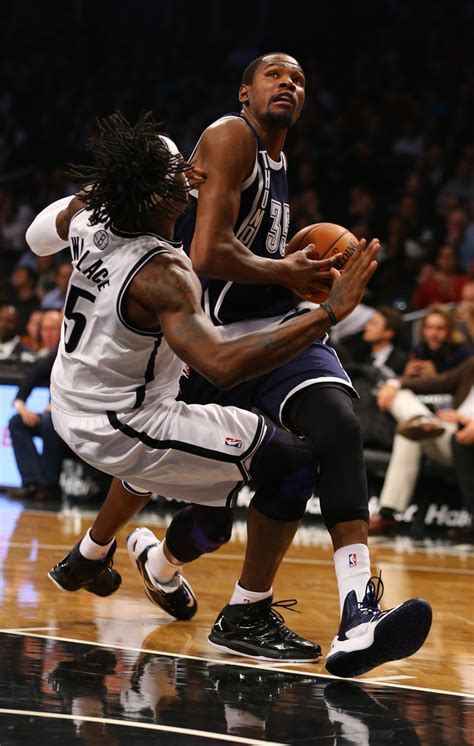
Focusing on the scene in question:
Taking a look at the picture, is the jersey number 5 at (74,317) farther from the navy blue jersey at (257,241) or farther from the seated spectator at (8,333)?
the seated spectator at (8,333)

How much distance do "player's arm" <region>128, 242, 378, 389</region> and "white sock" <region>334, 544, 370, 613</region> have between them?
67cm

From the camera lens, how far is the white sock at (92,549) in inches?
172

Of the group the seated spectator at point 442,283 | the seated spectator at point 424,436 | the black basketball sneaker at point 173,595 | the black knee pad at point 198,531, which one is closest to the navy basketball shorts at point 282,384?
the black knee pad at point 198,531

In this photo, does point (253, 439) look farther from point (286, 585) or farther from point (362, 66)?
point (362, 66)

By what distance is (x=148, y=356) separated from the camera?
3592 millimetres

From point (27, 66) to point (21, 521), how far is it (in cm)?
1064

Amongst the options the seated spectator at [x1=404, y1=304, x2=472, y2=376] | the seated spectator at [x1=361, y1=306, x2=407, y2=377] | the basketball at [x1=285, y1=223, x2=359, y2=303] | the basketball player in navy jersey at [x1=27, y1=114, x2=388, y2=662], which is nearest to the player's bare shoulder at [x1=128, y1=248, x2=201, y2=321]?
the basketball player in navy jersey at [x1=27, y1=114, x2=388, y2=662]

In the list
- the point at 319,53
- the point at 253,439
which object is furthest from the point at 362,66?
the point at 253,439

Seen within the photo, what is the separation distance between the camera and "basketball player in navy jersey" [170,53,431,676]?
11.4 ft

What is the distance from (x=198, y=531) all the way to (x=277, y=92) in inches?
60.6

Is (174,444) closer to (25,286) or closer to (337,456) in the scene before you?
(337,456)

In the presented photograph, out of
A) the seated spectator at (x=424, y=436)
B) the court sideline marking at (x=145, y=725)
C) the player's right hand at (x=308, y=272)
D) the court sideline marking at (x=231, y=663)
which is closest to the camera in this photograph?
the court sideline marking at (x=145, y=725)

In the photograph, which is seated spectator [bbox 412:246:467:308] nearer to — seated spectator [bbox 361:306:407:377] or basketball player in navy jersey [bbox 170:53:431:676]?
seated spectator [bbox 361:306:407:377]

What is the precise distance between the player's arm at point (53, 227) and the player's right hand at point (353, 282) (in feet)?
3.82
